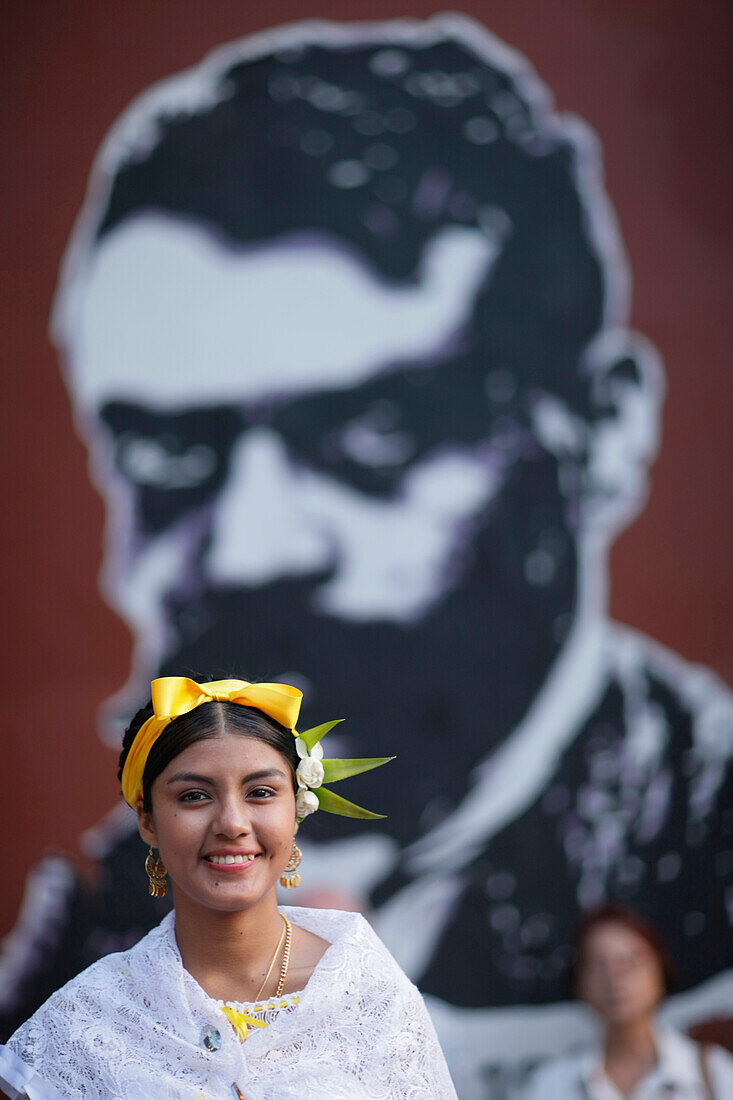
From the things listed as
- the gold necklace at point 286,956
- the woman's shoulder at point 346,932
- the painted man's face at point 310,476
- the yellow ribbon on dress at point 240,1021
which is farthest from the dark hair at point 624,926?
the yellow ribbon on dress at point 240,1021

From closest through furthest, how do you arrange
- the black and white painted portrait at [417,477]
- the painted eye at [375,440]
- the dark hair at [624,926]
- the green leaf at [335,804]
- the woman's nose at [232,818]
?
1. the woman's nose at [232,818]
2. the green leaf at [335,804]
3. the dark hair at [624,926]
4. the black and white painted portrait at [417,477]
5. the painted eye at [375,440]

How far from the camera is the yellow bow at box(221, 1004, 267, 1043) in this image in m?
1.61

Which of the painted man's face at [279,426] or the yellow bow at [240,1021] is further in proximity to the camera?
the painted man's face at [279,426]

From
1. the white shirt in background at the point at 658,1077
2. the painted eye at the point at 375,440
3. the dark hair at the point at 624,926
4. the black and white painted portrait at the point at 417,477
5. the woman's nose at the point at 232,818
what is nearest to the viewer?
the woman's nose at the point at 232,818

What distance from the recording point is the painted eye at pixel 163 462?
3.35m

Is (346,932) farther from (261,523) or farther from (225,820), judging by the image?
(261,523)

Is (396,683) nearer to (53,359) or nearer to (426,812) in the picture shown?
(426,812)

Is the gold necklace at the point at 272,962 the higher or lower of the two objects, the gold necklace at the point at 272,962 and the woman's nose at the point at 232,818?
the lower

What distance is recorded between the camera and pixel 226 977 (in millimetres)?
→ 1673

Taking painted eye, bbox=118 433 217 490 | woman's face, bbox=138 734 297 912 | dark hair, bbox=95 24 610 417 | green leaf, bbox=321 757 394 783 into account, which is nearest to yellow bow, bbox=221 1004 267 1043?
woman's face, bbox=138 734 297 912

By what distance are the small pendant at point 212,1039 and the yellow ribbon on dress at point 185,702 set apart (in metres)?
0.35

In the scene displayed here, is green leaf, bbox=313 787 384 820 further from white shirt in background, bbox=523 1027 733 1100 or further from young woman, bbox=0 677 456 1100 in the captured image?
white shirt in background, bbox=523 1027 733 1100

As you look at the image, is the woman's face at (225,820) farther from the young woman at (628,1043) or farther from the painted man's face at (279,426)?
the young woman at (628,1043)

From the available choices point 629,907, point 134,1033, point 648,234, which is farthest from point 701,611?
point 134,1033
